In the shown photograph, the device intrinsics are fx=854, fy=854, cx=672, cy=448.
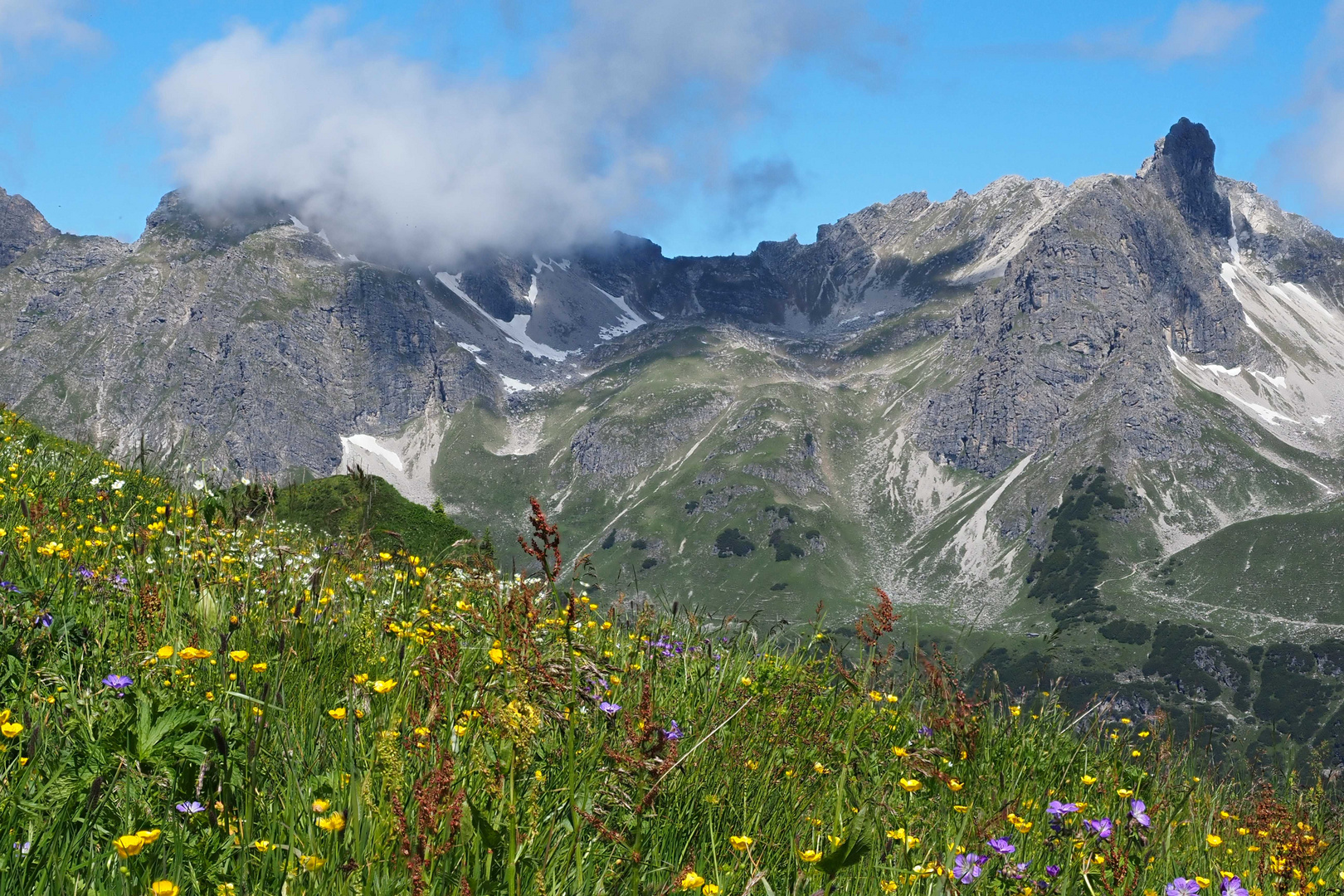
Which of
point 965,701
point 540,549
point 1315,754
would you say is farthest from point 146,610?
point 1315,754

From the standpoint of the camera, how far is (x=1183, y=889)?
3725 millimetres

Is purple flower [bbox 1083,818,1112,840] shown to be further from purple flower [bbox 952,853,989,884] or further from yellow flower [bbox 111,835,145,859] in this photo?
yellow flower [bbox 111,835,145,859]

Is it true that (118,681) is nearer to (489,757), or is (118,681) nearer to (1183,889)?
(489,757)

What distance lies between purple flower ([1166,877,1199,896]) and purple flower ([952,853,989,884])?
2.55 ft

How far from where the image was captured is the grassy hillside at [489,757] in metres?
2.85

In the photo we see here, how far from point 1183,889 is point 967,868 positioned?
965mm

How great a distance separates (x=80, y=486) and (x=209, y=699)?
22.1 feet

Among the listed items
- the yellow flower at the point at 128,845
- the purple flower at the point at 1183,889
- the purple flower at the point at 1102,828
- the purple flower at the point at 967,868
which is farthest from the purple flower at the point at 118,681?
the purple flower at the point at 1183,889

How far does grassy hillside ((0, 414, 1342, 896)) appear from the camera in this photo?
2.85m

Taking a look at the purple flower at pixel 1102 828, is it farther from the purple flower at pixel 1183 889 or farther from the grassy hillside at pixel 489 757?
the purple flower at pixel 1183 889

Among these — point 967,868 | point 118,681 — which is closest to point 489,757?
point 118,681

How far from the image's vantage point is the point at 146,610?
4.64m

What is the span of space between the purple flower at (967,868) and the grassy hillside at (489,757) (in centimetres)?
2

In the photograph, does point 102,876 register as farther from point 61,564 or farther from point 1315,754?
point 1315,754
